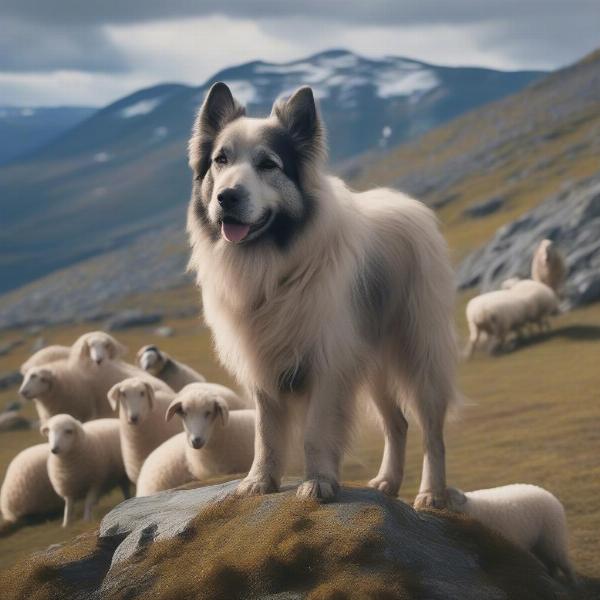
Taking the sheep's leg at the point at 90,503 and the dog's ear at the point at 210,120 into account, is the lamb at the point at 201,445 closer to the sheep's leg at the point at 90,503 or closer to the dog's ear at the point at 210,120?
the sheep's leg at the point at 90,503

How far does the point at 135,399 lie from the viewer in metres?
15.2

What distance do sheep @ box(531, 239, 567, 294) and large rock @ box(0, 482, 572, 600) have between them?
25503 mm

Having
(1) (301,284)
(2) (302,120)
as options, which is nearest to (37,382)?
(1) (301,284)

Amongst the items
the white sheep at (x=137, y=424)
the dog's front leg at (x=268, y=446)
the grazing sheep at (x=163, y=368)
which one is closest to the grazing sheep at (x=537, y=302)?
the grazing sheep at (x=163, y=368)

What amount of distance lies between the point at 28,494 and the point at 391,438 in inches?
350

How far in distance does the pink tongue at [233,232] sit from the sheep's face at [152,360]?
1322cm

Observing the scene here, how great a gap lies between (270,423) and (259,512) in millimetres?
864

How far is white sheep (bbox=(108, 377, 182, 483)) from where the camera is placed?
15.2 meters

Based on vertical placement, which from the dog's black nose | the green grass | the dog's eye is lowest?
the green grass

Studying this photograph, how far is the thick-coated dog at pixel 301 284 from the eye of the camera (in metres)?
7.88

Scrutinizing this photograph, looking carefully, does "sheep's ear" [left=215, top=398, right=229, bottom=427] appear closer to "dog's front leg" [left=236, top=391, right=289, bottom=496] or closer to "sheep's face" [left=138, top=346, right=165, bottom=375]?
"dog's front leg" [left=236, top=391, right=289, bottom=496]

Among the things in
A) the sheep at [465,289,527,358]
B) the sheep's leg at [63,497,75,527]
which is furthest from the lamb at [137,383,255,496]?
the sheep at [465,289,527,358]

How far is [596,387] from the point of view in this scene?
65.6 feet

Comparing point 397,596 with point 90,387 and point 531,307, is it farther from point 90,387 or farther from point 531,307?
point 531,307
